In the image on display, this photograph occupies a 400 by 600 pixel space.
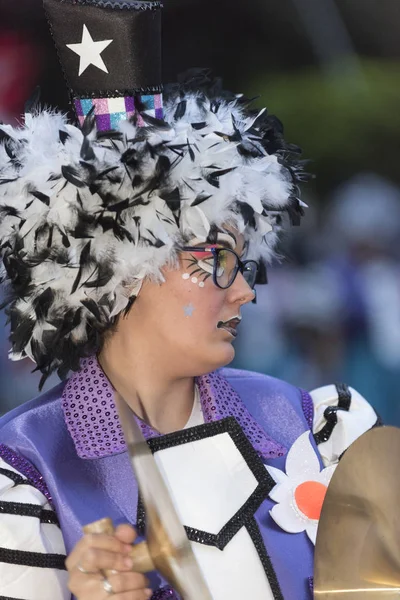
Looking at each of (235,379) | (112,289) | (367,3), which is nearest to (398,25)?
(367,3)

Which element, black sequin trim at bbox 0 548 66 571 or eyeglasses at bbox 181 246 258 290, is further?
eyeglasses at bbox 181 246 258 290

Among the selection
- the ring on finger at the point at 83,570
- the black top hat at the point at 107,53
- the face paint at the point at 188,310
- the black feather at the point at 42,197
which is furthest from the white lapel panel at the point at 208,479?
the black top hat at the point at 107,53

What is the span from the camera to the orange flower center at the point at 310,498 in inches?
73.4

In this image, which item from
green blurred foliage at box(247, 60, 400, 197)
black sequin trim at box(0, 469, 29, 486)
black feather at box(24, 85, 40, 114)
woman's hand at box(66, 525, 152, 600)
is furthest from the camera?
green blurred foliage at box(247, 60, 400, 197)

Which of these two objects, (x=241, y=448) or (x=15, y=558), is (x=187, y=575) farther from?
(x=241, y=448)

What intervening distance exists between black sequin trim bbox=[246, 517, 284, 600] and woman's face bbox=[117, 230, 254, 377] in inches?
12.1

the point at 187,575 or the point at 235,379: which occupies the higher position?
the point at 187,575

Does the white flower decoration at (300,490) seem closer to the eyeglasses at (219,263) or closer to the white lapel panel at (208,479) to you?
the white lapel panel at (208,479)

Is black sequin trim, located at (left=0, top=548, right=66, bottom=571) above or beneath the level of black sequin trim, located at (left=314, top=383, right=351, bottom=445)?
above

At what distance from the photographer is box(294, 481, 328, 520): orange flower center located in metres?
1.86

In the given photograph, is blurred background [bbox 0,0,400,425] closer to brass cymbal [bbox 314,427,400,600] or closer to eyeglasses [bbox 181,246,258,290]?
eyeglasses [bbox 181,246,258,290]

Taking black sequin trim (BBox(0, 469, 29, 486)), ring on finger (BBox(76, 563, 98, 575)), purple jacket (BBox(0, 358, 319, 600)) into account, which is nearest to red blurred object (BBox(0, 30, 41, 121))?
purple jacket (BBox(0, 358, 319, 600))

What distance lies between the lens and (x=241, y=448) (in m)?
1.86

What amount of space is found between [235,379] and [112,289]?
1.51ft
